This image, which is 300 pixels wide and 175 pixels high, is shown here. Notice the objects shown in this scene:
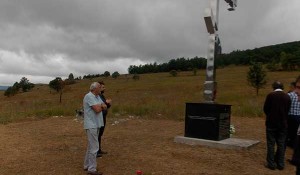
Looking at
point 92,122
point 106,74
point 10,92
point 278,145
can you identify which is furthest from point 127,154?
point 106,74

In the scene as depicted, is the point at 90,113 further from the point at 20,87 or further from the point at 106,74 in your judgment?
the point at 106,74

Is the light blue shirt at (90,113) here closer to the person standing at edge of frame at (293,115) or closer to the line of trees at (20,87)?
the person standing at edge of frame at (293,115)

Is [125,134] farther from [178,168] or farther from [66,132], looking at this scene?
[178,168]

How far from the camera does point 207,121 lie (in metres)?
10.2

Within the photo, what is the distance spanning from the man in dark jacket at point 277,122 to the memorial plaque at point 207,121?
76.7 inches

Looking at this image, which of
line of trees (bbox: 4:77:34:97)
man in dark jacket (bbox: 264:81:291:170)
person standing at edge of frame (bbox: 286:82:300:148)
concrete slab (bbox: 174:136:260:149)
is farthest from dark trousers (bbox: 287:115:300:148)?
line of trees (bbox: 4:77:34:97)

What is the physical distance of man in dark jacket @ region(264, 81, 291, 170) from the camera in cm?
807

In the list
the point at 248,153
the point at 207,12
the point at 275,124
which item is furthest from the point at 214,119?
the point at 207,12

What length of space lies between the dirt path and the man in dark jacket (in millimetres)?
262

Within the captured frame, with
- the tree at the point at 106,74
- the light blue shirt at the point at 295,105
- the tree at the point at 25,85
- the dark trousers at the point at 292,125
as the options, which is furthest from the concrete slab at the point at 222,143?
the tree at the point at 106,74

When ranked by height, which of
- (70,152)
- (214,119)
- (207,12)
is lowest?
(70,152)

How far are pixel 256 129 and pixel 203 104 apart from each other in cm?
409

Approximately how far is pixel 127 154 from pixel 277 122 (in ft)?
11.0

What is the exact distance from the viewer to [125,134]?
1206cm
